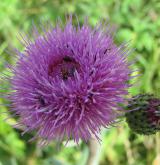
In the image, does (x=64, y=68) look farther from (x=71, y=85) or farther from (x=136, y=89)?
(x=136, y=89)

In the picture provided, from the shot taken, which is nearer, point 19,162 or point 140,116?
point 140,116

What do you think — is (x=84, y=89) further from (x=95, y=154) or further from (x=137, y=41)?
A: (x=137, y=41)

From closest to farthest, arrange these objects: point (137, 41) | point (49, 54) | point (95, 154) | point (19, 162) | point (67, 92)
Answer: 1. point (67, 92)
2. point (49, 54)
3. point (95, 154)
4. point (137, 41)
5. point (19, 162)

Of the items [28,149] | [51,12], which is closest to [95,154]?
[28,149]

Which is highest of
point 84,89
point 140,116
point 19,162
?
point 84,89

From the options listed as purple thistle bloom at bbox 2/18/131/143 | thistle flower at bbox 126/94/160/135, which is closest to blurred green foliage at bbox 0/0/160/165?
thistle flower at bbox 126/94/160/135

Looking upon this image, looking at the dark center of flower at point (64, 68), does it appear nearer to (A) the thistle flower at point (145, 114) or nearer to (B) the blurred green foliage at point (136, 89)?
(A) the thistle flower at point (145, 114)

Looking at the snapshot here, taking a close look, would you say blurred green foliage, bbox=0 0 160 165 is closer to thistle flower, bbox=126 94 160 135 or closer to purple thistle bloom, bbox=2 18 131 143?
thistle flower, bbox=126 94 160 135
